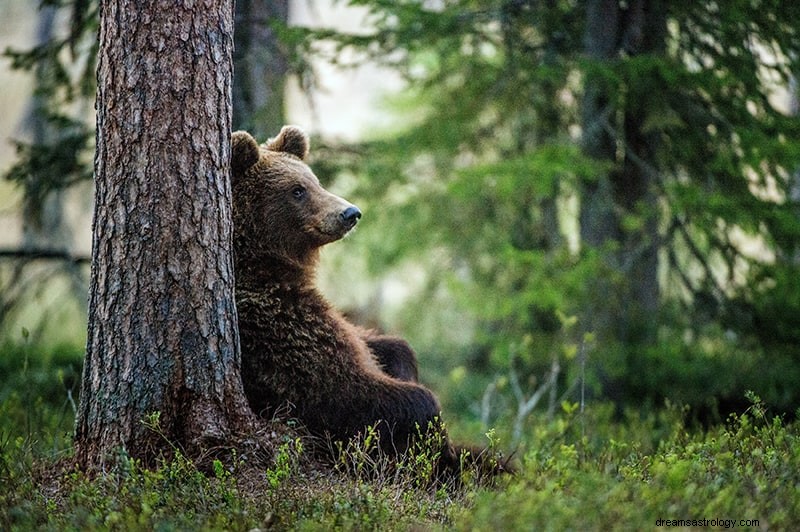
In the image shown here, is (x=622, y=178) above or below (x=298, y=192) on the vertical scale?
above

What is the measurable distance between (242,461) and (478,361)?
10.2 metres

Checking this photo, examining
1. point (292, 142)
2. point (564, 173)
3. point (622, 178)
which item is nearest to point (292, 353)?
point (292, 142)

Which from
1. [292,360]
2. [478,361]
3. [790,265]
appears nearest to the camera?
[292,360]

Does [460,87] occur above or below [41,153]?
above

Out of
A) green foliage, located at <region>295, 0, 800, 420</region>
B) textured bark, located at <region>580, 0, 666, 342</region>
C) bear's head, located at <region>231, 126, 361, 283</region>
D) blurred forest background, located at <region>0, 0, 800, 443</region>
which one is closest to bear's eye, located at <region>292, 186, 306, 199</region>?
bear's head, located at <region>231, 126, 361, 283</region>

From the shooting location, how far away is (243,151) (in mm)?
4953

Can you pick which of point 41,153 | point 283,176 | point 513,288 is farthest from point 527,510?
point 513,288

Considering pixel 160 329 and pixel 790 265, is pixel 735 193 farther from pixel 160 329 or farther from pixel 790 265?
pixel 160 329

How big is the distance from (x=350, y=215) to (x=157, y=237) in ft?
4.16

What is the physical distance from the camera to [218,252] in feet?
13.7

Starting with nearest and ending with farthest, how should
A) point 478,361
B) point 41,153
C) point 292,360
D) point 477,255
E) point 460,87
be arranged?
point 292,360, point 41,153, point 460,87, point 477,255, point 478,361

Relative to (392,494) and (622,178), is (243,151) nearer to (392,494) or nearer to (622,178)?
(392,494)

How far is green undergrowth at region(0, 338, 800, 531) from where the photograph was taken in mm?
3197

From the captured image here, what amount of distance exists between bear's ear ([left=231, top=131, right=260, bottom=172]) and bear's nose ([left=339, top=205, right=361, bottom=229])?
0.63 metres
